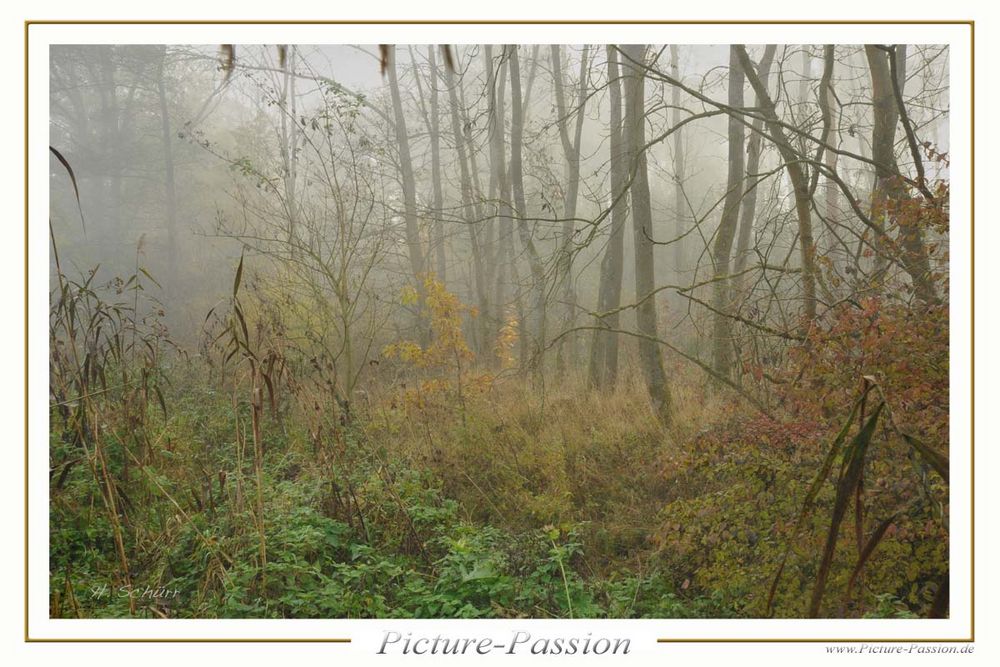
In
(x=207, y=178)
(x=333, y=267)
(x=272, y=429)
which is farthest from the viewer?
(x=207, y=178)

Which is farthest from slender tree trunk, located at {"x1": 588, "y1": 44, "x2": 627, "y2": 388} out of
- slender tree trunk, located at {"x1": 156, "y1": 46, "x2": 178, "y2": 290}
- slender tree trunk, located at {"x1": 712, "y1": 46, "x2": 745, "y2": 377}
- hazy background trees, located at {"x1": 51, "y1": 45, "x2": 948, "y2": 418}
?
slender tree trunk, located at {"x1": 156, "y1": 46, "x2": 178, "y2": 290}

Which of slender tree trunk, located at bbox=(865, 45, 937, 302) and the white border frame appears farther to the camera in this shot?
slender tree trunk, located at bbox=(865, 45, 937, 302)

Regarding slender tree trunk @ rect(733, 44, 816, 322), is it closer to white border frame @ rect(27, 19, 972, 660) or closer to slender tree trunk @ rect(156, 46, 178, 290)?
white border frame @ rect(27, 19, 972, 660)

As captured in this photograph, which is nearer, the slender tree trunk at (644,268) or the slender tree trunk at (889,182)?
the slender tree trunk at (889,182)

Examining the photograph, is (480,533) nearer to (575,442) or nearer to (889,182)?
(575,442)

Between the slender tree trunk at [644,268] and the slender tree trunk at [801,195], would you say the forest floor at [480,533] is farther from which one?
the slender tree trunk at [801,195]

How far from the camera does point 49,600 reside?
3.24m

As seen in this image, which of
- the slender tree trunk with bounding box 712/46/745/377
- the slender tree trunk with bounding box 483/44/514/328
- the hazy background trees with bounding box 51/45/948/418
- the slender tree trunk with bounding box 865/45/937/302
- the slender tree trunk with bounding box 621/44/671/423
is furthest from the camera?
the slender tree trunk with bounding box 483/44/514/328

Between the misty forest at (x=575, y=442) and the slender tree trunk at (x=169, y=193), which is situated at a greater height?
the slender tree trunk at (x=169, y=193)
